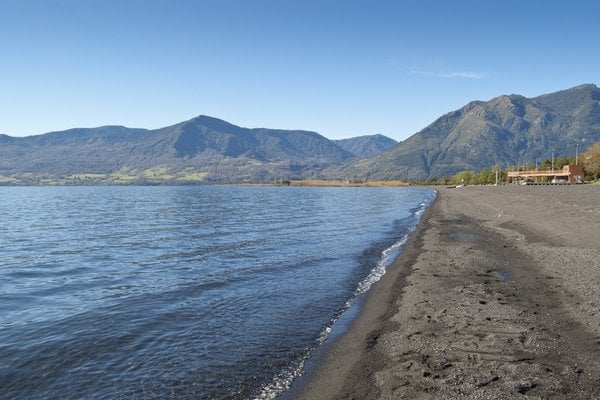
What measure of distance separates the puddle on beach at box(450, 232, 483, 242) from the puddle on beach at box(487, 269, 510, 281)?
13.2 metres

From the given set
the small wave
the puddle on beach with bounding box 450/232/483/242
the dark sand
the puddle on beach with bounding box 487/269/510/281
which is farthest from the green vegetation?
the puddle on beach with bounding box 487/269/510/281

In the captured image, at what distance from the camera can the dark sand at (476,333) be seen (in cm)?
1022

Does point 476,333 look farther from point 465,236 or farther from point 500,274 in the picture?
point 465,236

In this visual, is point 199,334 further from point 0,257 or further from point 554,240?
point 554,240

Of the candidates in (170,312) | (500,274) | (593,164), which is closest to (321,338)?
(170,312)

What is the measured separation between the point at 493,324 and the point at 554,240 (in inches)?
841

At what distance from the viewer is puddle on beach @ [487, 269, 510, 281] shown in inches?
856

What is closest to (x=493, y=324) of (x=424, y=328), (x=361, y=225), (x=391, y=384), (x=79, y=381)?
(x=424, y=328)

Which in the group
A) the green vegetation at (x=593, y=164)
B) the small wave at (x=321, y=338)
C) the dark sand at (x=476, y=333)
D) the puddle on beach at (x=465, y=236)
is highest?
the green vegetation at (x=593, y=164)

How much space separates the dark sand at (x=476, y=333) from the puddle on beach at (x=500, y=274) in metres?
0.05

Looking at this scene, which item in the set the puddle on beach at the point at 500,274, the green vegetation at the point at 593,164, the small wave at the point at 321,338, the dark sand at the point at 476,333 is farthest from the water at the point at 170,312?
the green vegetation at the point at 593,164

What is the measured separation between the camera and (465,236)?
129ft

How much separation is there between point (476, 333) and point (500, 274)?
34.2 feet

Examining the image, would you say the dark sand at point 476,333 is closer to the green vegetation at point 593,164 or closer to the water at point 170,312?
the water at point 170,312
